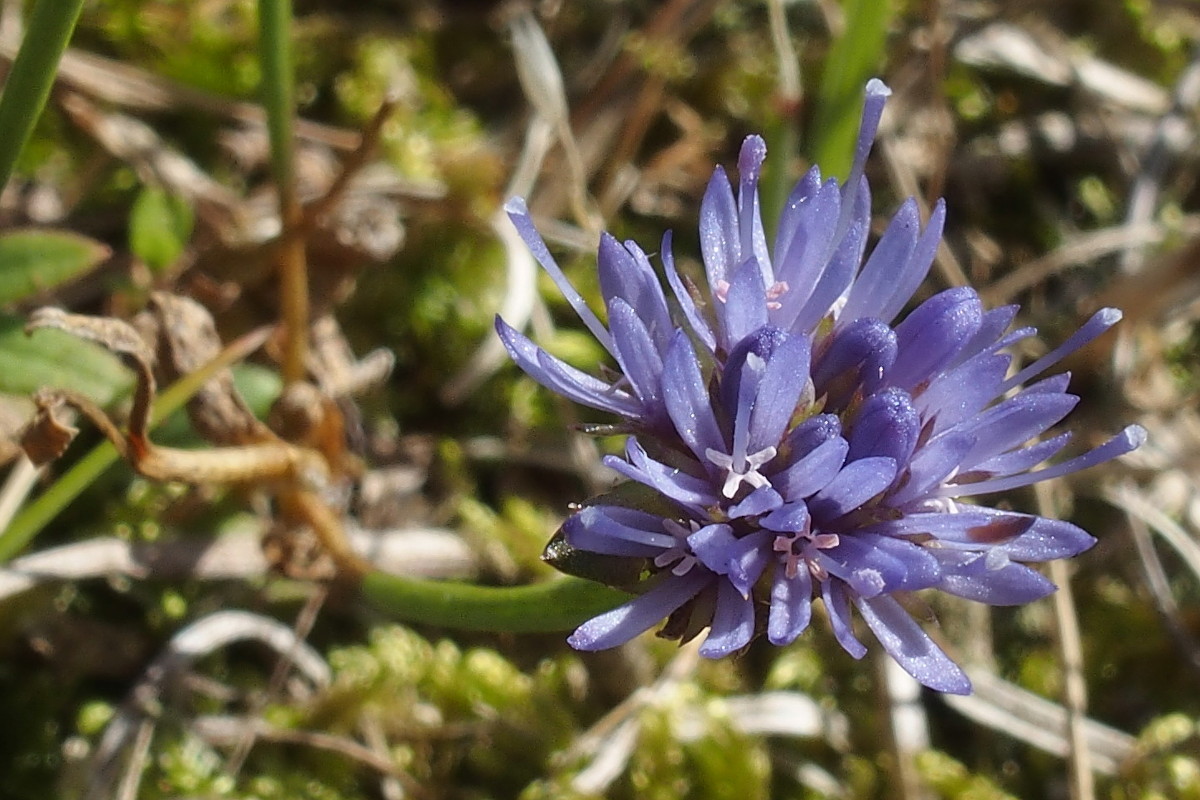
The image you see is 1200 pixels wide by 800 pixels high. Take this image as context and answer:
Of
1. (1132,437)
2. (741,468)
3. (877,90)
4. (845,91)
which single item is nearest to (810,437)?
(741,468)

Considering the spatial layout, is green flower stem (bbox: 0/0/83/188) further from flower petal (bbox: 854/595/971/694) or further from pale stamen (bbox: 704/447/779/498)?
flower petal (bbox: 854/595/971/694)

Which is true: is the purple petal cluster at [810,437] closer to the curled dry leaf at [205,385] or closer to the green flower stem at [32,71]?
the green flower stem at [32,71]

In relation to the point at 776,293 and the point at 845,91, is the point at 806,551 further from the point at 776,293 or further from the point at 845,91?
the point at 845,91

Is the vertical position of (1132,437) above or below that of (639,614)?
above

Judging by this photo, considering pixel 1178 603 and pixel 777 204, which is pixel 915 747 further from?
pixel 777 204

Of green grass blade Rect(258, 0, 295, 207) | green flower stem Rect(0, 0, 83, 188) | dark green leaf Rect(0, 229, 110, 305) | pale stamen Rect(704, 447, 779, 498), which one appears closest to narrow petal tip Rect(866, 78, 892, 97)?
pale stamen Rect(704, 447, 779, 498)

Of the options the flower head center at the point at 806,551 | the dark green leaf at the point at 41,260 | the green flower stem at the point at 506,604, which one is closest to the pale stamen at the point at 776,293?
the flower head center at the point at 806,551

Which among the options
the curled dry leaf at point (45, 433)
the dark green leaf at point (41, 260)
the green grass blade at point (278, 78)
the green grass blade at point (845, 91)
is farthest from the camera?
the green grass blade at point (845, 91)
